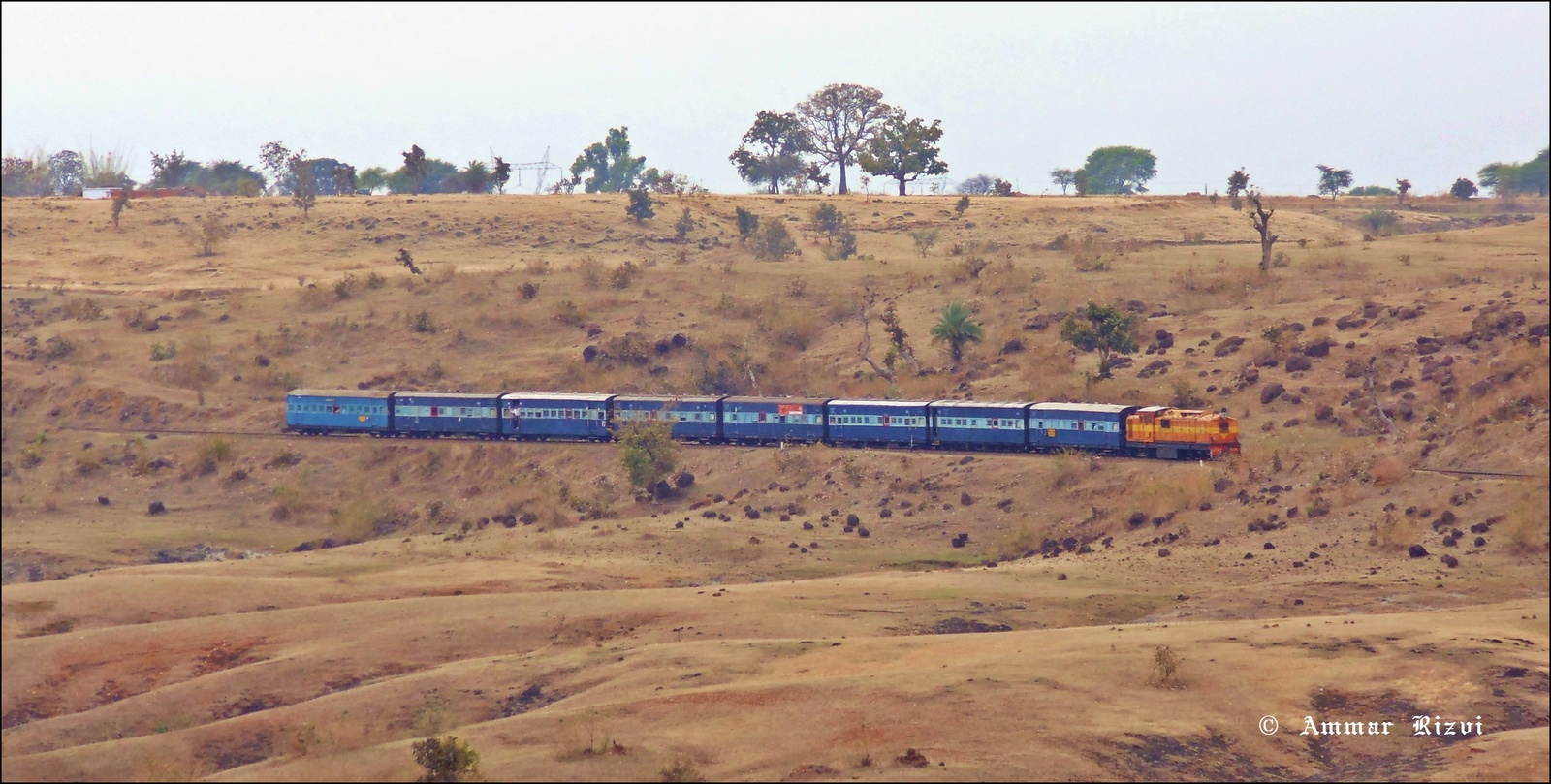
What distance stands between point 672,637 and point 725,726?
36.4 ft

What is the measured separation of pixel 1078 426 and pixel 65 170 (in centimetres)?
15036

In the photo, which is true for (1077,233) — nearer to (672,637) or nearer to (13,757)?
(672,637)

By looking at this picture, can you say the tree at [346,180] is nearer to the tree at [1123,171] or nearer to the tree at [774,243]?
the tree at [774,243]

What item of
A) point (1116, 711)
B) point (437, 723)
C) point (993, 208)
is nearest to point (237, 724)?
point (437, 723)

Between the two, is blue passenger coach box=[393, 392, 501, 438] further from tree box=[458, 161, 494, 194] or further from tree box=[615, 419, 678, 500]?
tree box=[458, 161, 494, 194]

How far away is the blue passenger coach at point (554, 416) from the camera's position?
77.0 m

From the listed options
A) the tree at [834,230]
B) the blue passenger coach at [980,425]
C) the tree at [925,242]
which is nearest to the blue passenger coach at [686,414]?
the blue passenger coach at [980,425]

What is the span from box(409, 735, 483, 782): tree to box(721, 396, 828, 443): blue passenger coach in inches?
1711

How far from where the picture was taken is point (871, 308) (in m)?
98.6

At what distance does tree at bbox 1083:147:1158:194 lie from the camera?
18088 cm

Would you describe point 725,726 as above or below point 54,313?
below

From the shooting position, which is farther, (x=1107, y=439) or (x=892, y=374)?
(x=892, y=374)

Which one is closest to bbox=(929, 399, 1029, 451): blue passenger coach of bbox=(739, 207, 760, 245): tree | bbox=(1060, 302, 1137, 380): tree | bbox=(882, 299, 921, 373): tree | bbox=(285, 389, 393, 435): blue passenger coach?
bbox=(1060, 302, 1137, 380): tree

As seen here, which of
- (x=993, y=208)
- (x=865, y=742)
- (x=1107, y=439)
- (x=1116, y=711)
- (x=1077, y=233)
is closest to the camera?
(x=865, y=742)
